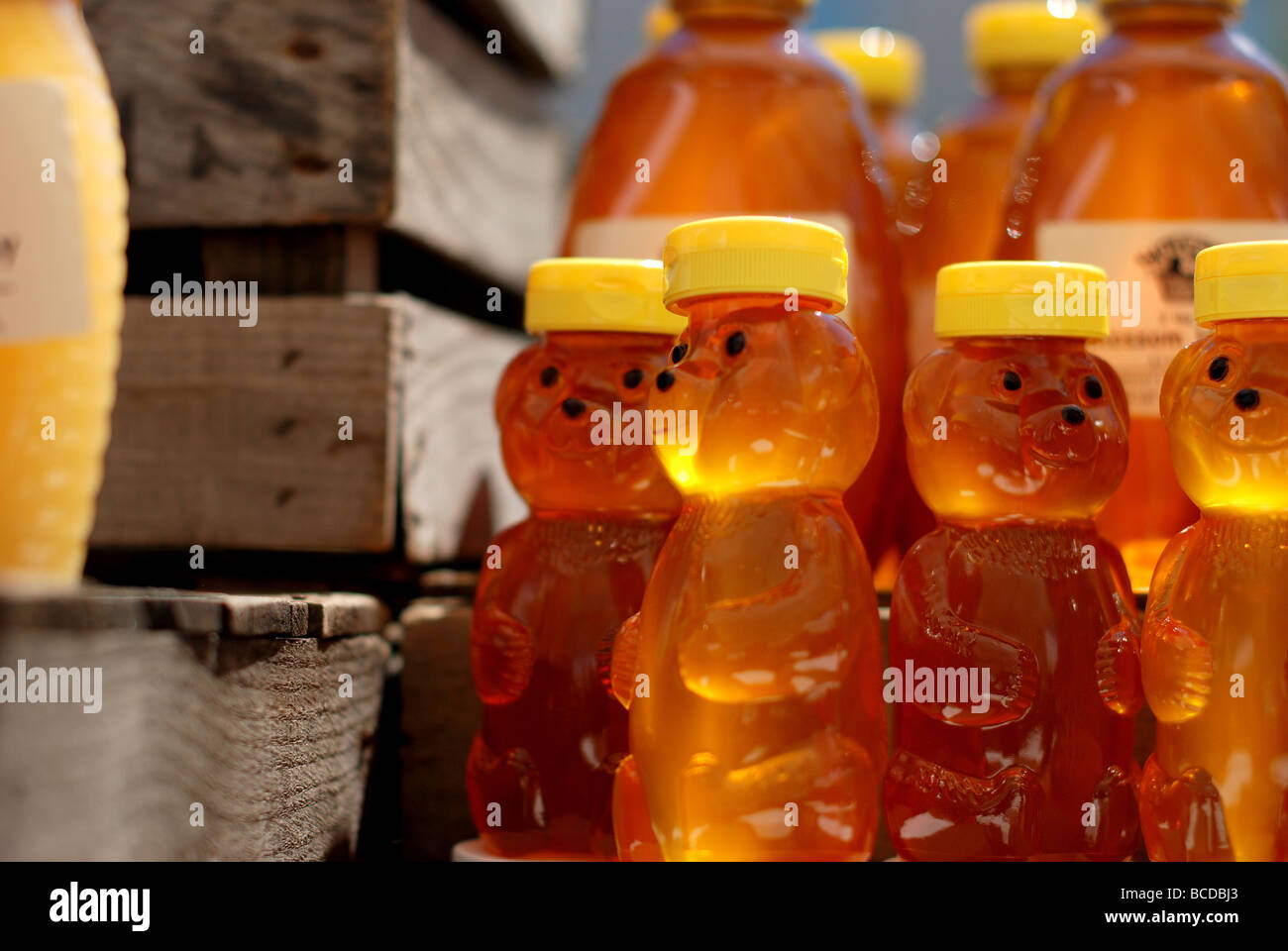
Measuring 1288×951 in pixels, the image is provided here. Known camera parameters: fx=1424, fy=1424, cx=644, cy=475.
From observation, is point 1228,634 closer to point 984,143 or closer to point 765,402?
point 765,402

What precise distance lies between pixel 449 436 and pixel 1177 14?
0.59 metres

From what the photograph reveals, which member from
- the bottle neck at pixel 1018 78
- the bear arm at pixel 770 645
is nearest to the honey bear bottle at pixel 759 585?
the bear arm at pixel 770 645

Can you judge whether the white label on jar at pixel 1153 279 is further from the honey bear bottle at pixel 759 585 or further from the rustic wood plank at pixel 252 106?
the rustic wood plank at pixel 252 106

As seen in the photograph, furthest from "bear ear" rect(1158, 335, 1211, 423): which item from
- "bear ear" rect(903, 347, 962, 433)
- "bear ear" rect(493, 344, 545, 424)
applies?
"bear ear" rect(493, 344, 545, 424)

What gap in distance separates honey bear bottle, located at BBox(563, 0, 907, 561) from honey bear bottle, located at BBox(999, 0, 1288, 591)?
11 centimetres

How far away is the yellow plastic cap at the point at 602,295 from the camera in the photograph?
804 millimetres

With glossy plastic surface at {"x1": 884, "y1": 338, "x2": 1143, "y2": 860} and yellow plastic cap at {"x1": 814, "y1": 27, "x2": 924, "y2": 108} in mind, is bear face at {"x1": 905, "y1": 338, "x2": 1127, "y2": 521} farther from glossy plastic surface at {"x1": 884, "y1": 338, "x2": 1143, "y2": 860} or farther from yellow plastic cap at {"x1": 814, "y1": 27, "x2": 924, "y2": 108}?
yellow plastic cap at {"x1": 814, "y1": 27, "x2": 924, "y2": 108}

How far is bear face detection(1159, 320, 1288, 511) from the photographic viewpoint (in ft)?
2.22

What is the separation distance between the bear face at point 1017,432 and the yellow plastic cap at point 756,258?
3.5 inches

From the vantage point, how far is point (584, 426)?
79 centimetres

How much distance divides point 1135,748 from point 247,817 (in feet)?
1.71
